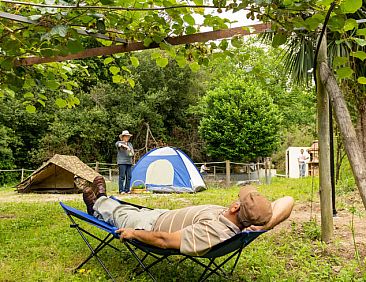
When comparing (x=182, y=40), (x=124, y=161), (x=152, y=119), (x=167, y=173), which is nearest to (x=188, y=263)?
(x=182, y=40)

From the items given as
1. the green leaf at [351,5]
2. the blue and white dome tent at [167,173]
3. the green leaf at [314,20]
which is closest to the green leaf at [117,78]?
the green leaf at [314,20]

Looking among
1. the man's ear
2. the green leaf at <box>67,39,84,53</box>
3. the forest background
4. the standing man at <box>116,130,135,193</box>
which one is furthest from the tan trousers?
the forest background

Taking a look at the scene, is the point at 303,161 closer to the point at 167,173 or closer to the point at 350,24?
the point at 167,173

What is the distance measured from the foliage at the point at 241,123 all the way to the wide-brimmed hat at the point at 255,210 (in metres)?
10.7

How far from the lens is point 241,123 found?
12867mm

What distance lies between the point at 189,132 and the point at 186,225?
48.1 ft

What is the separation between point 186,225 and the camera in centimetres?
236

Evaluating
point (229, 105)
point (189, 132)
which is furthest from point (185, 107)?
point (229, 105)

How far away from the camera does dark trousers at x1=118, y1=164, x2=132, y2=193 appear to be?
8180mm

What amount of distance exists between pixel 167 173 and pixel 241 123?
464cm

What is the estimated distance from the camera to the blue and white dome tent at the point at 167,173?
28.8 ft

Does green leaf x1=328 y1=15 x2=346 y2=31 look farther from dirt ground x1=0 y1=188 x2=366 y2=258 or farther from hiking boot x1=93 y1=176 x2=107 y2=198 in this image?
hiking boot x1=93 y1=176 x2=107 y2=198

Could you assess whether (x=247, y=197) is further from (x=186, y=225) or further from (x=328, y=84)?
(x=328, y=84)

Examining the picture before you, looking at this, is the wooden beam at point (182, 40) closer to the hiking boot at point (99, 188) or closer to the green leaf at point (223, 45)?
the green leaf at point (223, 45)
